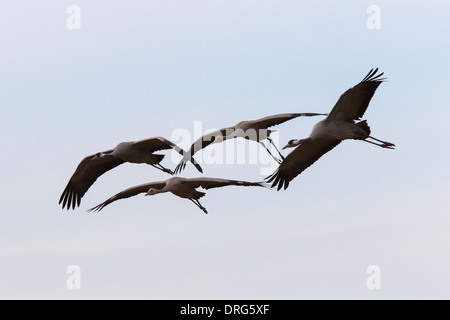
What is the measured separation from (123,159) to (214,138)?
226 centimetres

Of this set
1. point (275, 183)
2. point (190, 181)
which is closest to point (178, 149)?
point (190, 181)

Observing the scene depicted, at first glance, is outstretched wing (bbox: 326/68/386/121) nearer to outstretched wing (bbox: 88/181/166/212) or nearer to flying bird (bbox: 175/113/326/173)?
flying bird (bbox: 175/113/326/173)

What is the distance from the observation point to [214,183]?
20.5 metres

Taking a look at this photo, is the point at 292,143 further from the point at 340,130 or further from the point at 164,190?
the point at 164,190

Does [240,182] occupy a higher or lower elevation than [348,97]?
lower

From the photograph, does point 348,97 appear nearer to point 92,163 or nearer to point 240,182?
point 240,182

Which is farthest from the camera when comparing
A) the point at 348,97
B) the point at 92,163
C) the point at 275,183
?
the point at 92,163

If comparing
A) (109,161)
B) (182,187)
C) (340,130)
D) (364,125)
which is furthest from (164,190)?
(364,125)

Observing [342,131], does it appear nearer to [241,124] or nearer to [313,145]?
[313,145]

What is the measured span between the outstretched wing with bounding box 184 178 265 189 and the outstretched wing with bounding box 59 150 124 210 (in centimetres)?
254

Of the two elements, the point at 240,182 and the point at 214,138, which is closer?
the point at 240,182

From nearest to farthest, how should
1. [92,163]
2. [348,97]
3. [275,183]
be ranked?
[348,97]
[275,183]
[92,163]

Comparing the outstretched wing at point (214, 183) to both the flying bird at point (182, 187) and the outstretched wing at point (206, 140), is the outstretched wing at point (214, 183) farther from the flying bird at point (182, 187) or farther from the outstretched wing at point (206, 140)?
the outstretched wing at point (206, 140)

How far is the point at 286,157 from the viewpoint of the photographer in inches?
845
